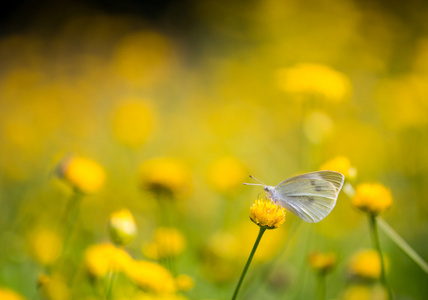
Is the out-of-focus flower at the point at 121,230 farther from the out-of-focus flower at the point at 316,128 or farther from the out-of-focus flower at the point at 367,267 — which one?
the out-of-focus flower at the point at 316,128

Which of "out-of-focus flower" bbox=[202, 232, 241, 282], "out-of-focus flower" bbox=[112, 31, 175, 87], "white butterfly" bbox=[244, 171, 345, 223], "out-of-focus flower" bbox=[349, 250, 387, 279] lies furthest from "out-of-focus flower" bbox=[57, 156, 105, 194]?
"out-of-focus flower" bbox=[112, 31, 175, 87]

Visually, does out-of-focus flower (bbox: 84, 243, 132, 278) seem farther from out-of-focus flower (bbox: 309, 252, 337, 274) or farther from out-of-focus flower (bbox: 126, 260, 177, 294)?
out-of-focus flower (bbox: 309, 252, 337, 274)

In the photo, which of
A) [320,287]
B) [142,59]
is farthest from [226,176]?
[142,59]

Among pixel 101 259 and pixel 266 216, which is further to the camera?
pixel 101 259

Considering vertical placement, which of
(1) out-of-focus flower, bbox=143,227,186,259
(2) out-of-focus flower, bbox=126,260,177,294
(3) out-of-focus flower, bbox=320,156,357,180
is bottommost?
(2) out-of-focus flower, bbox=126,260,177,294

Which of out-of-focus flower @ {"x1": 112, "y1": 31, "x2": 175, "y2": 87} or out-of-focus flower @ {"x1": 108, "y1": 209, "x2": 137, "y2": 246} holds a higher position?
out-of-focus flower @ {"x1": 112, "y1": 31, "x2": 175, "y2": 87}

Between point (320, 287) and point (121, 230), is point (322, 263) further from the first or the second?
point (121, 230)
